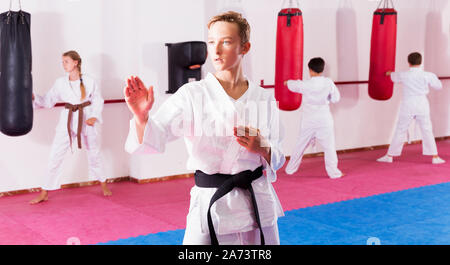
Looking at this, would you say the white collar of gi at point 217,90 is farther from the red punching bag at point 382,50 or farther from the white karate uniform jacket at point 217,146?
the red punching bag at point 382,50

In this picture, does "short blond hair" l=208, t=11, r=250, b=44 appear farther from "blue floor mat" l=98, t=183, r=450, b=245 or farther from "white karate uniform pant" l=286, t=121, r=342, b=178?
"white karate uniform pant" l=286, t=121, r=342, b=178

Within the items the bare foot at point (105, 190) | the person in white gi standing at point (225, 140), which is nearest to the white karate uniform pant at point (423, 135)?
the bare foot at point (105, 190)

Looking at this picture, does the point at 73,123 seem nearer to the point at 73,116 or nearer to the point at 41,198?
the point at 73,116

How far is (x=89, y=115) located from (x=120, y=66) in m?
0.87

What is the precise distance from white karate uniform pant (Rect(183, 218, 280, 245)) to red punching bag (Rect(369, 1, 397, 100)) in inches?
220

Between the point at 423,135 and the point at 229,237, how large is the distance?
5.81m

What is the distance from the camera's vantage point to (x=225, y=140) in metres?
2.11

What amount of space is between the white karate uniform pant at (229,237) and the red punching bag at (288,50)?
14.0 feet

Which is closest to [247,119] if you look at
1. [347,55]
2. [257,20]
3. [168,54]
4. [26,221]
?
[26,221]

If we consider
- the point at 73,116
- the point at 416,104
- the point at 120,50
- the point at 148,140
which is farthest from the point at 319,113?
the point at 148,140

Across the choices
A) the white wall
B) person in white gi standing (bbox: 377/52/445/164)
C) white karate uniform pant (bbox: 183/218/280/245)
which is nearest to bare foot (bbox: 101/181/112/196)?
the white wall

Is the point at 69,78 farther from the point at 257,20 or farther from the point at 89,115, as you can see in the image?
the point at 257,20

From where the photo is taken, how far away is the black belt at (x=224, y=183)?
2094 mm

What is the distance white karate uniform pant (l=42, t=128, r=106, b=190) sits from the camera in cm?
537
